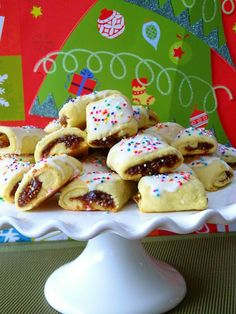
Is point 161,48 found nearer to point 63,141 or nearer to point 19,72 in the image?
point 19,72

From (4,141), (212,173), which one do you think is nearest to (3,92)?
(4,141)

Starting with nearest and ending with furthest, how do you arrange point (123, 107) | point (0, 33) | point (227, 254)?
1. point (123, 107)
2. point (227, 254)
3. point (0, 33)

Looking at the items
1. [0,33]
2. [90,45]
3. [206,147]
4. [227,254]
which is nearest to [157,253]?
[227,254]

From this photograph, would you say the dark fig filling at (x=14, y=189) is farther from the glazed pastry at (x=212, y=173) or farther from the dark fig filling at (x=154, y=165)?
the glazed pastry at (x=212, y=173)

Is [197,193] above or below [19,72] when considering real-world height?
below

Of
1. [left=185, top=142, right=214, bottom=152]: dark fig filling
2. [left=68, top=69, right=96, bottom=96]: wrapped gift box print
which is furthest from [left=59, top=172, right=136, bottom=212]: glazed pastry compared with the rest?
[left=68, top=69, right=96, bottom=96]: wrapped gift box print

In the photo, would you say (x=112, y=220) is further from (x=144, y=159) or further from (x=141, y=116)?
(x=141, y=116)
